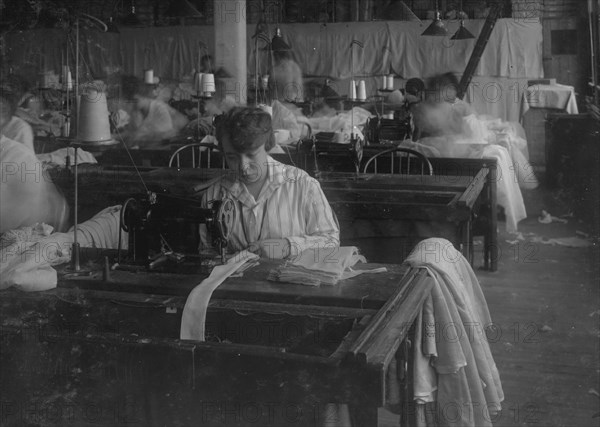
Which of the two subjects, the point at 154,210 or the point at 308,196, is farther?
the point at 308,196

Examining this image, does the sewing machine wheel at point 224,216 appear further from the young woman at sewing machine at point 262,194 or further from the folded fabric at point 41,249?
the folded fabric at point 41,249

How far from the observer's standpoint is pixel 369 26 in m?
11.5

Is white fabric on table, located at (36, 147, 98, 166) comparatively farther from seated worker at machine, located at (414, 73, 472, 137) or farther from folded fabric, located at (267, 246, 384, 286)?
folded fabric, located at (267, 246, 384, 286)

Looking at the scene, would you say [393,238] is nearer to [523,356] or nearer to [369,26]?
[523,356]

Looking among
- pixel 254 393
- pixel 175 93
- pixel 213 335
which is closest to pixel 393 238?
pixel 213 335

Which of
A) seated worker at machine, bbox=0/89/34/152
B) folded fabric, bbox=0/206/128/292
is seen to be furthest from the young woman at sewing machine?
seated worker at machine, bbox=0/89/34/152

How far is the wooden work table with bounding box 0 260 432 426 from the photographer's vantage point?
147 cm

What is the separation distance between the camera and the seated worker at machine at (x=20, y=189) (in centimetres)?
291

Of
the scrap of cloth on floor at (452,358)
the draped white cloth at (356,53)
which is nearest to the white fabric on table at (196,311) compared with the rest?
the scrap of cloth on floor at (452,358)

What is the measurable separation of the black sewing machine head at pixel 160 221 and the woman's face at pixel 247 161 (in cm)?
29

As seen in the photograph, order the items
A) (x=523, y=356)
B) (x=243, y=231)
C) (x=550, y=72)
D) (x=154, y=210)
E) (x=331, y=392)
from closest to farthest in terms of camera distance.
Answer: (x=331, y=392) < (x=154, y=210) < (x=243, y=231) < (x=523, y=356) < (x=550, y=72)

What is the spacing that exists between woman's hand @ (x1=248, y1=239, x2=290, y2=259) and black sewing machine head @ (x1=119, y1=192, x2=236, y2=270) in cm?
21

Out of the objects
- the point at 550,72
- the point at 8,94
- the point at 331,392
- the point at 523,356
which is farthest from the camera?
the point at 550,72

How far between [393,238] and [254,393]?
2.23 metres
